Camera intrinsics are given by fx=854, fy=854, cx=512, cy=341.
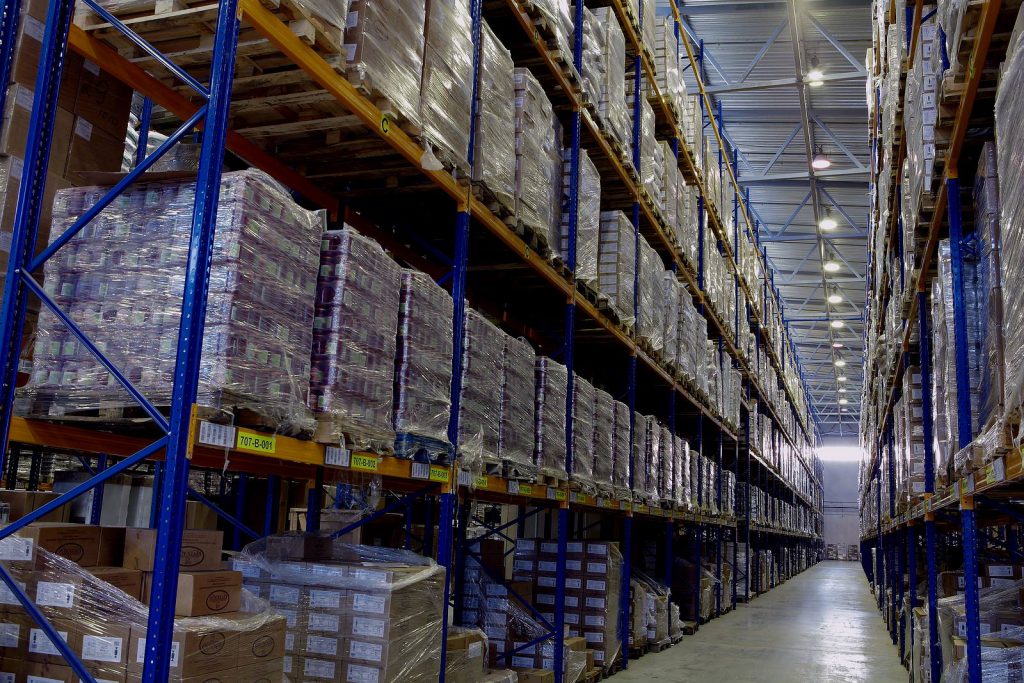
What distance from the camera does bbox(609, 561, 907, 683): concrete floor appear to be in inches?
339

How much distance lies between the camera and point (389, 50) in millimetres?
4359

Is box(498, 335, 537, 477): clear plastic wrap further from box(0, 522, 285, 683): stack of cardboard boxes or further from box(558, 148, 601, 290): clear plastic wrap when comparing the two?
box(0, 522, 285, 683): stack of cardboard boxes

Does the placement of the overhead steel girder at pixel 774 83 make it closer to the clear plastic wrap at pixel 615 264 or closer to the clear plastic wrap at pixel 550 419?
the clear plastic wrap at pixel 615 264

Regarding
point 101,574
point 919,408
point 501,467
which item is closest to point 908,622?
point 919,408

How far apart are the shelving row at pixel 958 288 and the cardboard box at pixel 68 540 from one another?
369 cm

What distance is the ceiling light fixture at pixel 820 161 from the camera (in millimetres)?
19453

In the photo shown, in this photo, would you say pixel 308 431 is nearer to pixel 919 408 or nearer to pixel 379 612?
pixel 379 612

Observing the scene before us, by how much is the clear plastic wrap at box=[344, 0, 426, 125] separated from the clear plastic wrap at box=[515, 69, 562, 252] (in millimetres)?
1573

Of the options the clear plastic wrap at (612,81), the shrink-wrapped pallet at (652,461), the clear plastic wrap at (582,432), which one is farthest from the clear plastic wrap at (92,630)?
the shrink-wrapped pallet at (652,461)

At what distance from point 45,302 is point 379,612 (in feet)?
6.72

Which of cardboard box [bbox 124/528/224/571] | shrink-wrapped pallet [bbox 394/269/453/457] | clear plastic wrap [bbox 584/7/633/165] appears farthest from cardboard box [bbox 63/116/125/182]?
clear plastic wrap [bbox 584/7/633/165]

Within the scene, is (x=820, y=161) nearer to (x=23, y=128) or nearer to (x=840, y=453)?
(x=23, y=128)

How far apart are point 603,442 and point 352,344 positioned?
4.60 m

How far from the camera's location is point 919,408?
7.60 m
